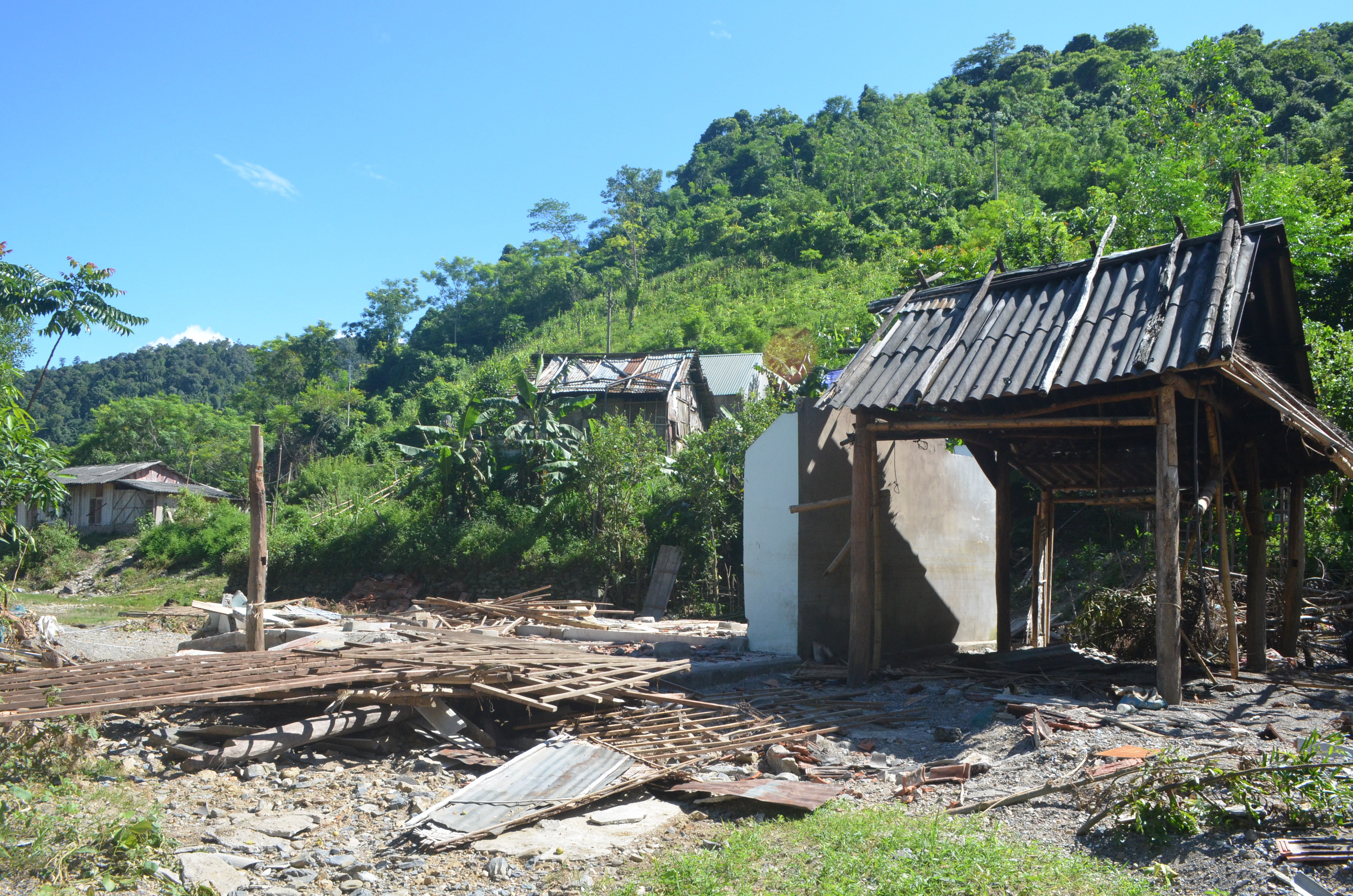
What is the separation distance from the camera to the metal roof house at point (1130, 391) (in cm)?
714

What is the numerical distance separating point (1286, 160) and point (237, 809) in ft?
126

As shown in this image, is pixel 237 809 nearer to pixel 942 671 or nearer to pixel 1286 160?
pixel 942 671

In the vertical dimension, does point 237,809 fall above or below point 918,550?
below

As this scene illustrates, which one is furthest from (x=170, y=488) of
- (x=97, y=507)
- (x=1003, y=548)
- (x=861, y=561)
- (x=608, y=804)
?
(x=608, y=804)

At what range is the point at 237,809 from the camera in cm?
566

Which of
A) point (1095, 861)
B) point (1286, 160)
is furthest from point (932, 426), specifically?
point (1286, 160)

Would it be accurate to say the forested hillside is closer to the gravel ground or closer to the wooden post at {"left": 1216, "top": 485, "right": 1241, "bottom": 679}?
the gravel ground

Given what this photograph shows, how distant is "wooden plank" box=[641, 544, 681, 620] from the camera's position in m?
16.8

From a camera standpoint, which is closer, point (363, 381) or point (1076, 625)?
→ point (1076, 625)

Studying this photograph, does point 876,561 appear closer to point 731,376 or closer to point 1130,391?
point 1130,391

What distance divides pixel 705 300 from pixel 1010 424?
45261mm

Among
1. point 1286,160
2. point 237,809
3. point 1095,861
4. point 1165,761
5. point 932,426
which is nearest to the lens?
point 1095,861

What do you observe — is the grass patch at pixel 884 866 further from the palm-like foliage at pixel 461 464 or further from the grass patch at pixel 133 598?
the grass patch at pixel 133 598

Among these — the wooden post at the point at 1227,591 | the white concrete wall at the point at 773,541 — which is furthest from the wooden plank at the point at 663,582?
the wooden post at the point at 1227,591
